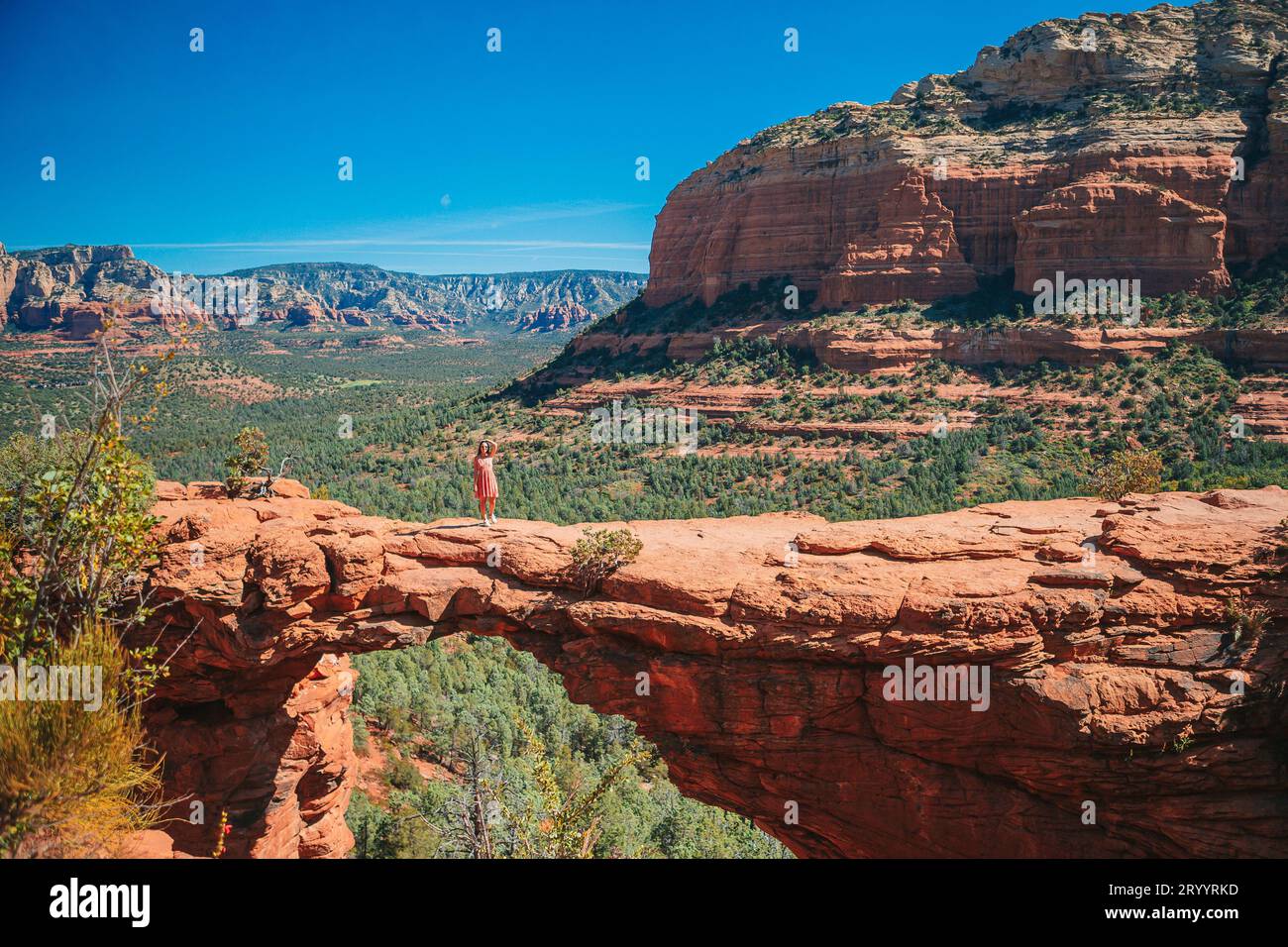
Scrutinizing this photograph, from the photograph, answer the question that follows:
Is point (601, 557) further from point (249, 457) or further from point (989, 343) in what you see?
point (989, 343)

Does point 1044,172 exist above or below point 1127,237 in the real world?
above

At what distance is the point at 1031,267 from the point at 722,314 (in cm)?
2453

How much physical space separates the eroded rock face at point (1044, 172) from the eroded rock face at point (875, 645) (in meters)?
46.7

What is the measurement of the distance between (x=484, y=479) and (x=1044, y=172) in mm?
56980

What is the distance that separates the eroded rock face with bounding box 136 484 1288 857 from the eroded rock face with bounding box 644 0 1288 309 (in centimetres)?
4668

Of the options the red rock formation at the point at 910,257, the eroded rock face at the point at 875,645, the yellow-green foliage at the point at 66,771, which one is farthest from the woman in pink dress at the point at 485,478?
the red rock formation at the point at 910,257

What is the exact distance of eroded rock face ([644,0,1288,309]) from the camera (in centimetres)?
4869

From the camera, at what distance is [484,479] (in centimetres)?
1163

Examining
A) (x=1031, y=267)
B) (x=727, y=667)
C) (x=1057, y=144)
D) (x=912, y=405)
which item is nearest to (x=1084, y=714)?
(x=727, y=667)

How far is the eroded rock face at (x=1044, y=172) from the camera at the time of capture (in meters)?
48.7

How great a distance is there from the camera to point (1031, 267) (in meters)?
52.8

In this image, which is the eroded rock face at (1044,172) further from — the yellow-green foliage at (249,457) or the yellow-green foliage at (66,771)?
the yellow-green foliage at (66,771)

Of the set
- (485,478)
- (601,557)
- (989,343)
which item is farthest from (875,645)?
(989,343)

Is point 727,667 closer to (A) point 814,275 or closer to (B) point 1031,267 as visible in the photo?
(B) point 1031,267
